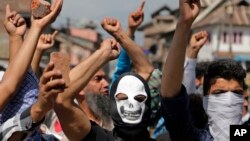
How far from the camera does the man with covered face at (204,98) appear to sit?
14.1 ft

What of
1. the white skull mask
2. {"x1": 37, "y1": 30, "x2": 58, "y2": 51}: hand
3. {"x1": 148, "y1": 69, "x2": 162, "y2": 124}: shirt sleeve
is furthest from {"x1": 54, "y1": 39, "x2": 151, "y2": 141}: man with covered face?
{"x1": 148, "y1": 69, "x2": 162, "y2": 124}: shirt sleeve

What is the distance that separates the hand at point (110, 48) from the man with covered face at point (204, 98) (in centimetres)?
59

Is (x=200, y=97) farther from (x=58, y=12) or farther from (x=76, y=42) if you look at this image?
(x=76, y=42)

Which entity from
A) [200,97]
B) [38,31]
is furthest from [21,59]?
[200,97]

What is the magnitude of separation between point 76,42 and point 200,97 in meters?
62.4

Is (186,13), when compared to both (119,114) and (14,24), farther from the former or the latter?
(14,24)

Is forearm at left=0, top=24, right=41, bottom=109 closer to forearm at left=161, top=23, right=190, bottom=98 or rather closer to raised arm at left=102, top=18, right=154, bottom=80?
raised arm at left=102, top=18, right=154, bottom=80

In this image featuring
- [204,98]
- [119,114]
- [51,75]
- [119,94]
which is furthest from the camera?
[204,98]

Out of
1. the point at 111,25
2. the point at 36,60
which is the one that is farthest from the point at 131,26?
the point at 36,60

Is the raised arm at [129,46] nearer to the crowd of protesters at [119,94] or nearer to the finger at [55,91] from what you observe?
the crowd of protesters at [119,94]

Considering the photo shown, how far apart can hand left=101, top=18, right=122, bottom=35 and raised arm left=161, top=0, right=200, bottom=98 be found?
1177 millimetres

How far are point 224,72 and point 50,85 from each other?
1.32m

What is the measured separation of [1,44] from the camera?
715 centimetres

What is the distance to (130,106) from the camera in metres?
4.61
